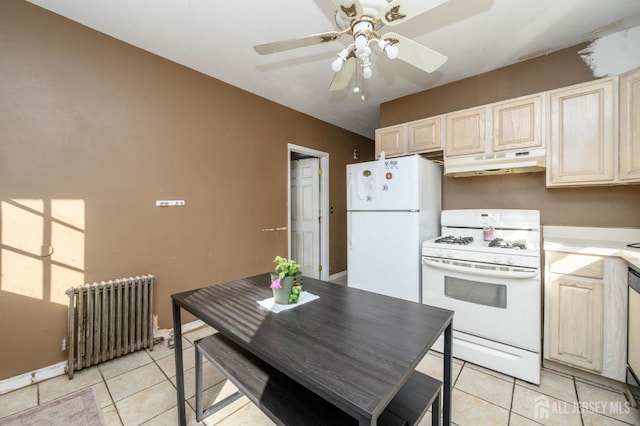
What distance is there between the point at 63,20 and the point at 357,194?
282 cm

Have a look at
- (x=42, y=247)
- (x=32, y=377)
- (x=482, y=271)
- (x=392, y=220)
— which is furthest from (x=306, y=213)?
(x=32, y=377)

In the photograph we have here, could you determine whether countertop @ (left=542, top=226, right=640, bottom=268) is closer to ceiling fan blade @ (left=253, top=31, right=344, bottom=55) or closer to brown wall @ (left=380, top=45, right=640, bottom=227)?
brown wall @ (left=380, top=45, right=640, bottom=227)

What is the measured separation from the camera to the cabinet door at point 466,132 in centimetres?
246

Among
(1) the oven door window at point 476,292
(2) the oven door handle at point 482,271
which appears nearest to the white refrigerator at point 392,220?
(2) the oven door handle at point 482,271

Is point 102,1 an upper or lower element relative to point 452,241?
upper

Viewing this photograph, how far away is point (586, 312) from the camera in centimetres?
184

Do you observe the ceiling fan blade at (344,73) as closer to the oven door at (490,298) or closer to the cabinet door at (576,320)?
the oven door at (490,298)

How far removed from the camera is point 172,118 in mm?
2543

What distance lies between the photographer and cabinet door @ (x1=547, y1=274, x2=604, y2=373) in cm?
181

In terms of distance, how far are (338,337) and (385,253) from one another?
1783 mm

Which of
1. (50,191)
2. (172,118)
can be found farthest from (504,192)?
(50,191)

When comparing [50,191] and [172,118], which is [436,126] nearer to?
[172,118]

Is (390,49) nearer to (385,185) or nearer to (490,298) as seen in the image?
(385,185)

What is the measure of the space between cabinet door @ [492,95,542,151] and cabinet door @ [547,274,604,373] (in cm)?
113
